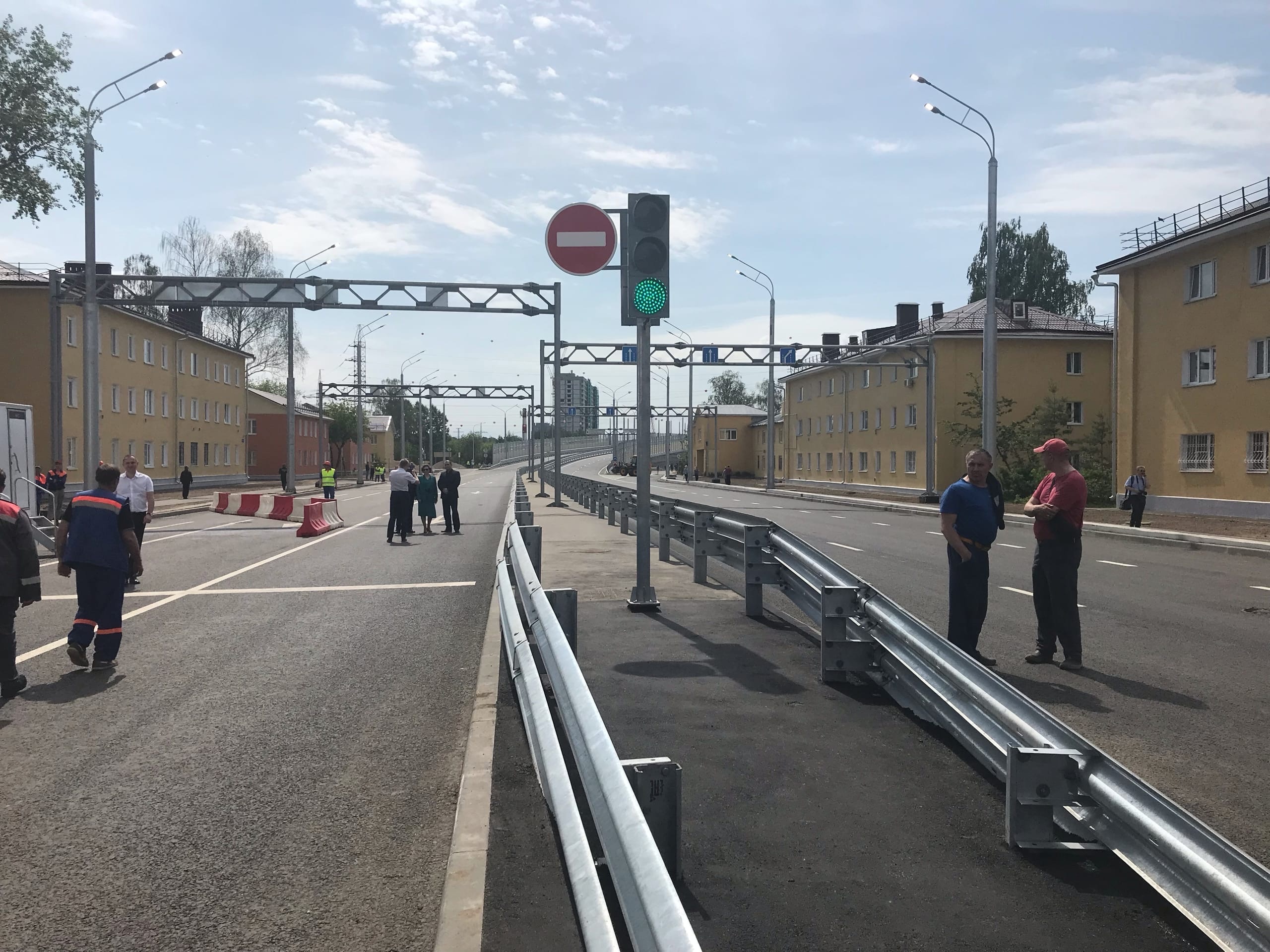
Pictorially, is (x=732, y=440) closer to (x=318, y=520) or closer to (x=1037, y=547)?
(x=318, y=520)

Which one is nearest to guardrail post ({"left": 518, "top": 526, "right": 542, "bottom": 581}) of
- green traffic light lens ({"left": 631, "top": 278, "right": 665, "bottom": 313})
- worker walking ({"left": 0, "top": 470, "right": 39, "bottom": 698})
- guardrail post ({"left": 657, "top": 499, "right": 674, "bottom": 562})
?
green traffic light lens ({"left": 631, "top": 278, "right": 665, "bottom": 313})

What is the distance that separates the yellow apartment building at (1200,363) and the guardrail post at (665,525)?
66.9 ft

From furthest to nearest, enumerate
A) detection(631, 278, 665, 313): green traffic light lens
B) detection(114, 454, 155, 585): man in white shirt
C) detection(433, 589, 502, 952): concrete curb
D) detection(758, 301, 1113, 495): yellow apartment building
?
detection(758, 301, 1113, 495): yellow apartment building → detection(114, 454, 155, 585): man in white shirt → detection(631, 278, 665, 313): green traffic light lens → detection(433, 589, 502, 952): concrete curb

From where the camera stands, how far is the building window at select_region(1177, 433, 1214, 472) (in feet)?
101

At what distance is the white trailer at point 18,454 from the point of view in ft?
75.0

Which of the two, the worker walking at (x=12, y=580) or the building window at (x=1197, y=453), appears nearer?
the worker walking at (x=12, y=580)

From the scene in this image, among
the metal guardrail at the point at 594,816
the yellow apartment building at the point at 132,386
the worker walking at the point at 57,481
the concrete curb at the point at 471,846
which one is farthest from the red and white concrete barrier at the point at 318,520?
the metal guardrail at the point at 594,816

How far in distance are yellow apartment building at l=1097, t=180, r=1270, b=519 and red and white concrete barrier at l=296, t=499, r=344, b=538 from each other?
23954 millimetres

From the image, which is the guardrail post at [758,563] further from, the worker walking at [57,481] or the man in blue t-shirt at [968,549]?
the worker walking at [57,481]

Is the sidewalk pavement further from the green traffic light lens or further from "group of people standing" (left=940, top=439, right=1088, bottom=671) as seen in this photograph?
the green traffic light lens

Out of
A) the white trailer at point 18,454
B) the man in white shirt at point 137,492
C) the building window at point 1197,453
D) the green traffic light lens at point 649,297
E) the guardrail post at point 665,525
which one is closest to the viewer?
the green traffic light lens at point 649,297

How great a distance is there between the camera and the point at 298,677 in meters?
7.96

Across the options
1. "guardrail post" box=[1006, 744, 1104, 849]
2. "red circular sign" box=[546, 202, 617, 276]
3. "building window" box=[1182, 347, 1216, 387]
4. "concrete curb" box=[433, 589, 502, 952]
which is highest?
"building window" box=[1182, 347, 1216, 387]

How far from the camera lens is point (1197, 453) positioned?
3158cm
